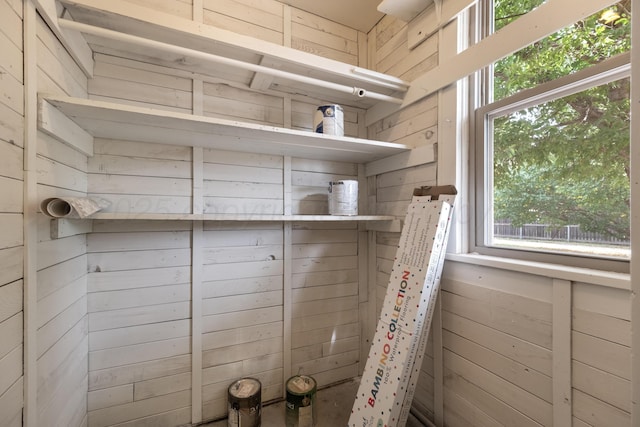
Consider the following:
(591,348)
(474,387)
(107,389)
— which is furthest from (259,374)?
(591,348)

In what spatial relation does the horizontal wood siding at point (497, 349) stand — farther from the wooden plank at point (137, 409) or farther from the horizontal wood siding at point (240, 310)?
the wooden plank at point (137, 409)

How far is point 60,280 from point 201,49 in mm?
1165

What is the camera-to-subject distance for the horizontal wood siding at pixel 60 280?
951mm

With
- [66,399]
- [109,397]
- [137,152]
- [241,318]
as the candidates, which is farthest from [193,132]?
[109,397]

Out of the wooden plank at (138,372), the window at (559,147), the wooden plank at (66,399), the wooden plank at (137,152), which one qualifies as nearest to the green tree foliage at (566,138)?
the window at (559,147)

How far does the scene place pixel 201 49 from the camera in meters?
1.33

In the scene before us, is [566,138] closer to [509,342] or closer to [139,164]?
[509,342]

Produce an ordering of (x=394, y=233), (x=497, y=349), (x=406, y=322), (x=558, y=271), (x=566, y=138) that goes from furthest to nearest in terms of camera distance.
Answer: (x=394, y=233) < (x=406, y=322) < (x=497, y=349) < (x=566, y=138) < (x=558, y=271)

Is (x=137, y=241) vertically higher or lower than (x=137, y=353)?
higher

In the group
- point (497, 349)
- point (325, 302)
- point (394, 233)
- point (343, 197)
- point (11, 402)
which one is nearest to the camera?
point (11, 402)

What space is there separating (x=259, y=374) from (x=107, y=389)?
0.74 m

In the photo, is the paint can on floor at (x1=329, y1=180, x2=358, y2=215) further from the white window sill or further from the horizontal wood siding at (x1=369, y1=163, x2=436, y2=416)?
the white window sill

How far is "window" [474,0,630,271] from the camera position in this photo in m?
0.91

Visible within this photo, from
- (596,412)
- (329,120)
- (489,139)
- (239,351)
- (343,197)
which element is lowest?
(239,351)
